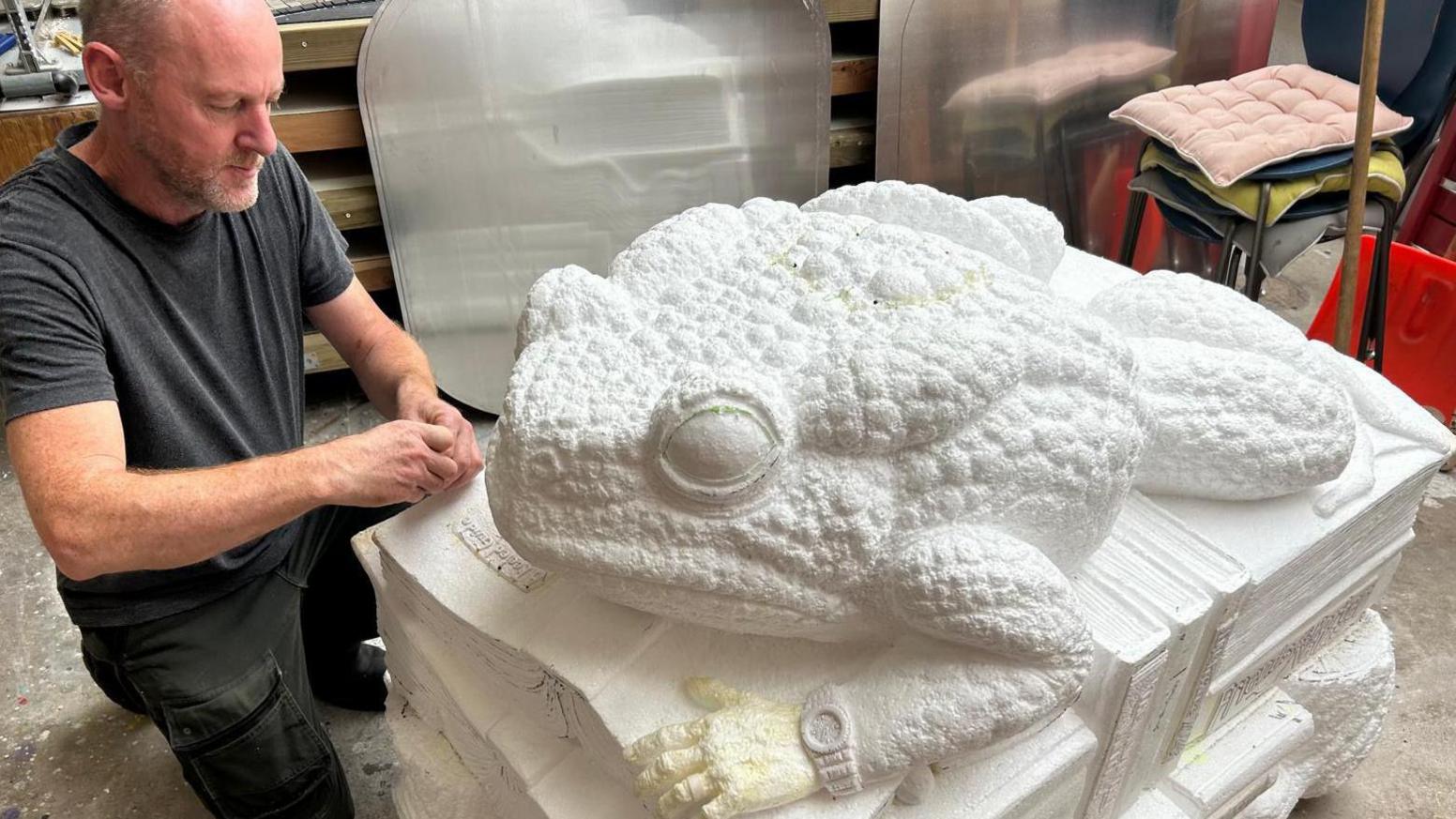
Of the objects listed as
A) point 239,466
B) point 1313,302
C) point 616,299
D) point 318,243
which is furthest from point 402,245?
point 1313,302

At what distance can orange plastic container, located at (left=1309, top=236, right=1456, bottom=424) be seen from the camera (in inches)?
112

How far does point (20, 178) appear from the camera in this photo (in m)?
1.51

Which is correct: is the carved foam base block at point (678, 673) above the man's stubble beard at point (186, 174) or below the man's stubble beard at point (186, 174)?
below

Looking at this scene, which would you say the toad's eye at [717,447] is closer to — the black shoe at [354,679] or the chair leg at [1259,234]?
the black shoe at [354,679]

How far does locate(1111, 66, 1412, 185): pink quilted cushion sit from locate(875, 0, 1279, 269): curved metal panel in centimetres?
59

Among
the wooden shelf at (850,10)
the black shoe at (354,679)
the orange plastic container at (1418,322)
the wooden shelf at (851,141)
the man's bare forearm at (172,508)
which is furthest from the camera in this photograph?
the wooden shelf at (851,141)

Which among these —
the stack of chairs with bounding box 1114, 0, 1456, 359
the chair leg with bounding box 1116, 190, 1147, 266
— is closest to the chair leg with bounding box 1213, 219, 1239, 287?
the stack of chairs with bounding box 1114, 0, 1456, 359

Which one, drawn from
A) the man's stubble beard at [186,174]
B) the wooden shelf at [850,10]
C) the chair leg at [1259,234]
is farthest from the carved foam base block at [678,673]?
the wooden shelf at [850,10]

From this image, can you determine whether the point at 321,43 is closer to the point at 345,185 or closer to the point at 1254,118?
the point at 345,185

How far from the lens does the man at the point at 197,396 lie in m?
1.38

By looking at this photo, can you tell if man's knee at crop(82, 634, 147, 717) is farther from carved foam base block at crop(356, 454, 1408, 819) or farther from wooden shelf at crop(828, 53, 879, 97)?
wooden shelf at crop(828, 53, 879, 97)

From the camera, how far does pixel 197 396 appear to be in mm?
1644

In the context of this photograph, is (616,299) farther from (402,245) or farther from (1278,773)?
(402,245)

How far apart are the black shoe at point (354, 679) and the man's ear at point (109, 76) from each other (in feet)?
4.07
